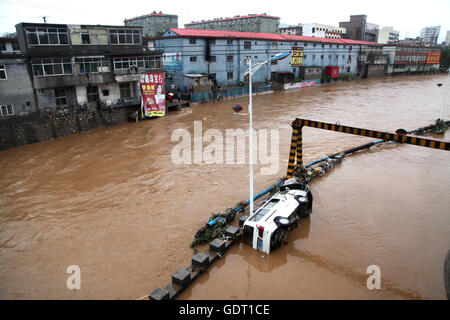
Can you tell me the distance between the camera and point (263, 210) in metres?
10.6

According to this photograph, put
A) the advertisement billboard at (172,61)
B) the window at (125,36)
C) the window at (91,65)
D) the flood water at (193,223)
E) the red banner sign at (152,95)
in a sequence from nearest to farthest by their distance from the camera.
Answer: the flood water at (193,223), the window at (91,65), the window at (125,36), the red banner sign at (152,95), the advertisement billboard at (172,61)

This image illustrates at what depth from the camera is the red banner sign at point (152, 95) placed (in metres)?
30.0

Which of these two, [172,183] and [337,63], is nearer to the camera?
[172,183]

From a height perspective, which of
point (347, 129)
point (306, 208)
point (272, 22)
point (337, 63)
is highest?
point (272, 22)

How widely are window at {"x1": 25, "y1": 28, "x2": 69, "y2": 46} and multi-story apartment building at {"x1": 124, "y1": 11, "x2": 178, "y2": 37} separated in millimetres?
51757

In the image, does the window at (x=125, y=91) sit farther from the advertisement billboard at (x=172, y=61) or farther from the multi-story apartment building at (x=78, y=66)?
the advertisement billboard at (x=172, y=61)

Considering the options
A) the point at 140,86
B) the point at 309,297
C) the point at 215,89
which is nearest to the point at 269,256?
the point at 309,297

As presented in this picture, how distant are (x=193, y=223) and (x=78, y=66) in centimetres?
2126

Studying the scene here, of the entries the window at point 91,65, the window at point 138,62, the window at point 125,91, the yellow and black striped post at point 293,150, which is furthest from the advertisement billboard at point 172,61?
the yellow and black striped post at point 293,150

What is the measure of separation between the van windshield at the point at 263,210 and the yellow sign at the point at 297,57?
5016 cm

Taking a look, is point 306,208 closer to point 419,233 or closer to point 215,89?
point 419,233

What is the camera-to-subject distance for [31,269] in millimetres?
9695

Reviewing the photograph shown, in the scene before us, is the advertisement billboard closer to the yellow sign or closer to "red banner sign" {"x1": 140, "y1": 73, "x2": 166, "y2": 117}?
"red banner sign" {"x1": 140, "y1": 73, "x2": 166, "y2": 117}
